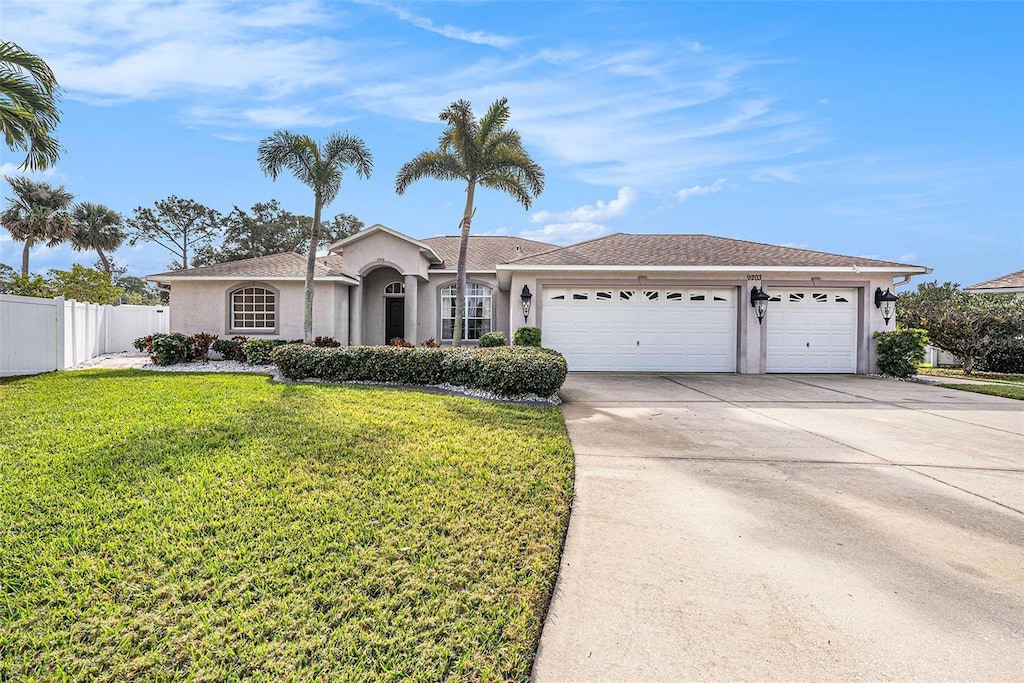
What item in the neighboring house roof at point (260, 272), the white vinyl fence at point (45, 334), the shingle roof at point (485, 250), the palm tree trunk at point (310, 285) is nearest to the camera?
the white vinyl fence at point (45, 334)

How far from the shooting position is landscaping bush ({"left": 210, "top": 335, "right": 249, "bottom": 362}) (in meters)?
14.4

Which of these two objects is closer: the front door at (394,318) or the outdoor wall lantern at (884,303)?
the outdoor wall lantern at (884,303)

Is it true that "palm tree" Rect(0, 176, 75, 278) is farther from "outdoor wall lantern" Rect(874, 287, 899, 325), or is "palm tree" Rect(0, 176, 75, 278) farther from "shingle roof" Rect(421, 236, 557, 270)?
"outdoor wall lantern" Rect(874, 287, 899, 325)

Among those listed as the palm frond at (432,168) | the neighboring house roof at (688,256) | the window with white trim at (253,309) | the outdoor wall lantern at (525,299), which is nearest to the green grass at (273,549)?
the outdoor wall lantern at (525,299)

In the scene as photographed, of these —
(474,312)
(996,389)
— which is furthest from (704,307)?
(474,312)

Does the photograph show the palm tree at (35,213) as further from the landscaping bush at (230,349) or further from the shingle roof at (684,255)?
the shingle roof at (684,255)

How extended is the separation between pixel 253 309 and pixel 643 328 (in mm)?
13333

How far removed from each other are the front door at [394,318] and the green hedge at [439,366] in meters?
7.75

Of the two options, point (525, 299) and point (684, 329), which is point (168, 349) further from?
point (684, 329)

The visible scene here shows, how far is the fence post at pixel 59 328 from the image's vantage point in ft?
40.1

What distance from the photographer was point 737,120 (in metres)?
14.3

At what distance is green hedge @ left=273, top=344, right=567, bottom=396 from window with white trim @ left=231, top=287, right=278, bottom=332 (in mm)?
6394

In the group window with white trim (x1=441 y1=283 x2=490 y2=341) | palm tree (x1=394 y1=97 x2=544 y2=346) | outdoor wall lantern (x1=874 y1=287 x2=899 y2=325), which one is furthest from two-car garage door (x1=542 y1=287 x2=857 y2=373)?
window with white trim (x1=441 y1=283 x2=490 y2=341)

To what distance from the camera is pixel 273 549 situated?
3.14 metres
